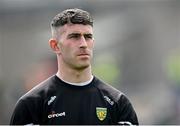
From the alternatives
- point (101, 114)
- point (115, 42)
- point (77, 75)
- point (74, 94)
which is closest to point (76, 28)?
point (77, 75)

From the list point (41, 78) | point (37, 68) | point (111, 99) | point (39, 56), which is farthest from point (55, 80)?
point (39, 56)

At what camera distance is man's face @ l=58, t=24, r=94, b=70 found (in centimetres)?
491

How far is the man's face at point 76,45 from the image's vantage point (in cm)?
491

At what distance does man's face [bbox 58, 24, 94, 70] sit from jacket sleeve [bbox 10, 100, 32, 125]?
1.32 ft

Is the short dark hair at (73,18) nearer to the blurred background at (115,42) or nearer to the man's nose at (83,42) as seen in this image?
the man's nose at (83,42)

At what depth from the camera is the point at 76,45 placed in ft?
16.2

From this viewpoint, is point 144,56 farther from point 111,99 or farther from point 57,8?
point 111,99

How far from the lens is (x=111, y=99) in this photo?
16.2 feet

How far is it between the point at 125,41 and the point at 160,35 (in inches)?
46.8

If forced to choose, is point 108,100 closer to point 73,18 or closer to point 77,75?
point 77,75

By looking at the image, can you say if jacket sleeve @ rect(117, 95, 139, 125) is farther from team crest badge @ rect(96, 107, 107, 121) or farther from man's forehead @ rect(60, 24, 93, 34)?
man's forehead @ rect(60, 24, 93, 34)

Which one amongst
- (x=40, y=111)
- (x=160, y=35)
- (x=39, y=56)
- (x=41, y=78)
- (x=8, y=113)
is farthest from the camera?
(x=160, y=35)

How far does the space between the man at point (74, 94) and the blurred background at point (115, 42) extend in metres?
14.4


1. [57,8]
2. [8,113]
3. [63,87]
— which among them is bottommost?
[8,113]
